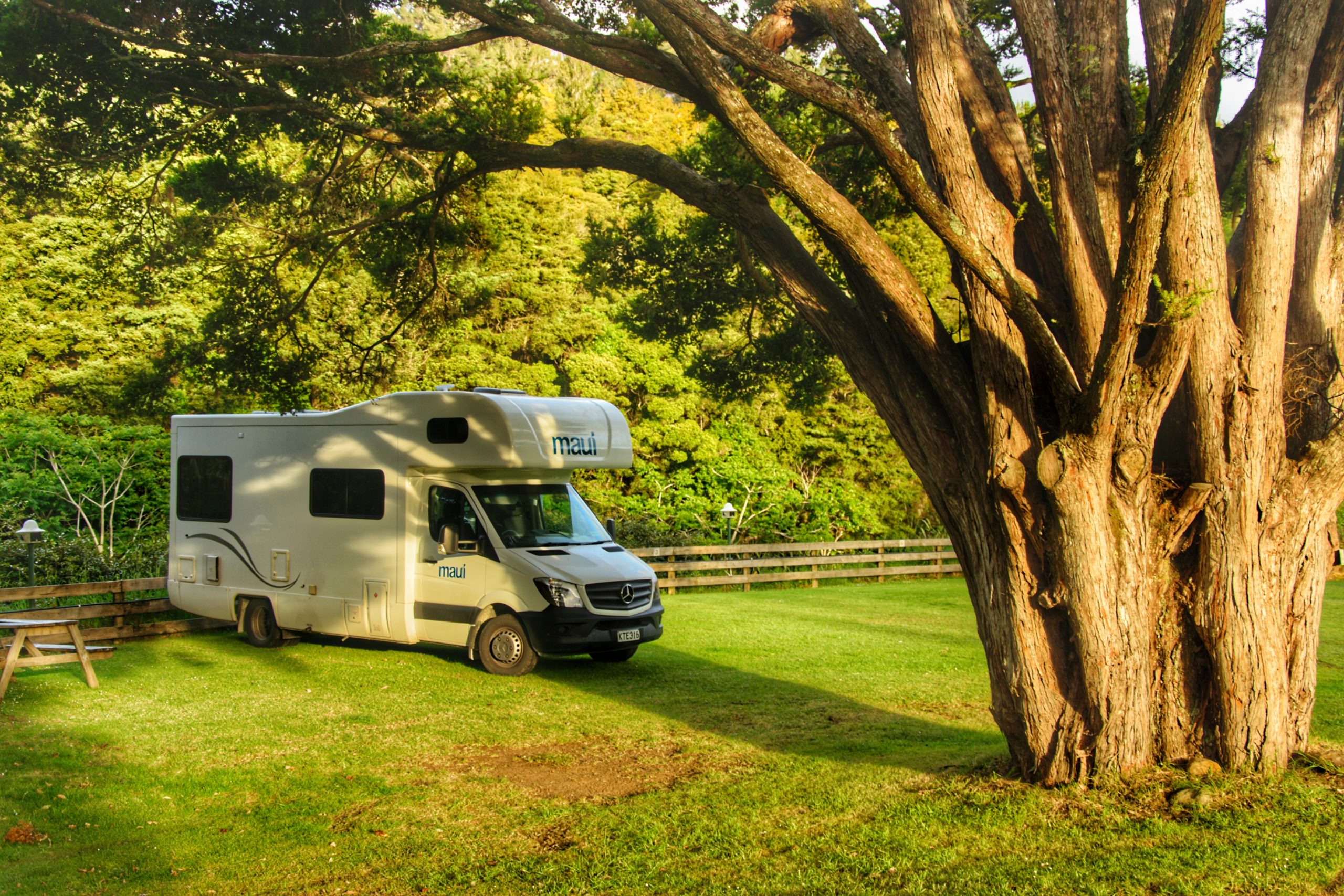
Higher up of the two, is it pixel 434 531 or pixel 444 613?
pixel 434 531

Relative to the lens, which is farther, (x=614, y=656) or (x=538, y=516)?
(x=614, y=656)

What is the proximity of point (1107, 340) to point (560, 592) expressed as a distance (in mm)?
7082

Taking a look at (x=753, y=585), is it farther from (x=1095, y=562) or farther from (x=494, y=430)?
(x=1095, y=562)

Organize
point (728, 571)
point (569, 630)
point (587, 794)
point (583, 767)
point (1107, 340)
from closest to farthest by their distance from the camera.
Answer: point (1107, 340), point (587, 794), point (583, 767), point (569, 630), point (728, 571)

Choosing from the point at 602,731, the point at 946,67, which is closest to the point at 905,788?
the point at 602,731

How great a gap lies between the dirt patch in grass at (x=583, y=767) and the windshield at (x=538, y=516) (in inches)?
150

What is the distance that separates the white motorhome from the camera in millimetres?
11617

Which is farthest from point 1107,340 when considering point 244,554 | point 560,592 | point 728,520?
point 728,520

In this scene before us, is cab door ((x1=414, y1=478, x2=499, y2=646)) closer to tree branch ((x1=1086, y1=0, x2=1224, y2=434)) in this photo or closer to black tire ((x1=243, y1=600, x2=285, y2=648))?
black tire ((x1=243, y1=600, x2=285, y2=648))

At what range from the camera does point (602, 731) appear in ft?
29.3

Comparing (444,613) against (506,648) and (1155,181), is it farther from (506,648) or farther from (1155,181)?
(1155,181)

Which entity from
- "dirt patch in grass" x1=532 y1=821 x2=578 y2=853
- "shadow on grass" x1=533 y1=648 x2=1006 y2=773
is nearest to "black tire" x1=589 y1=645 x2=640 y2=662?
"shadow on grass" x1=533 y1=648 x2=1006 y2=773

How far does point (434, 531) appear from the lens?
12.1 meters

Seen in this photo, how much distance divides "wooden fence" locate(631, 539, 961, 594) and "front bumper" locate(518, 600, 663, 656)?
8.24 m
